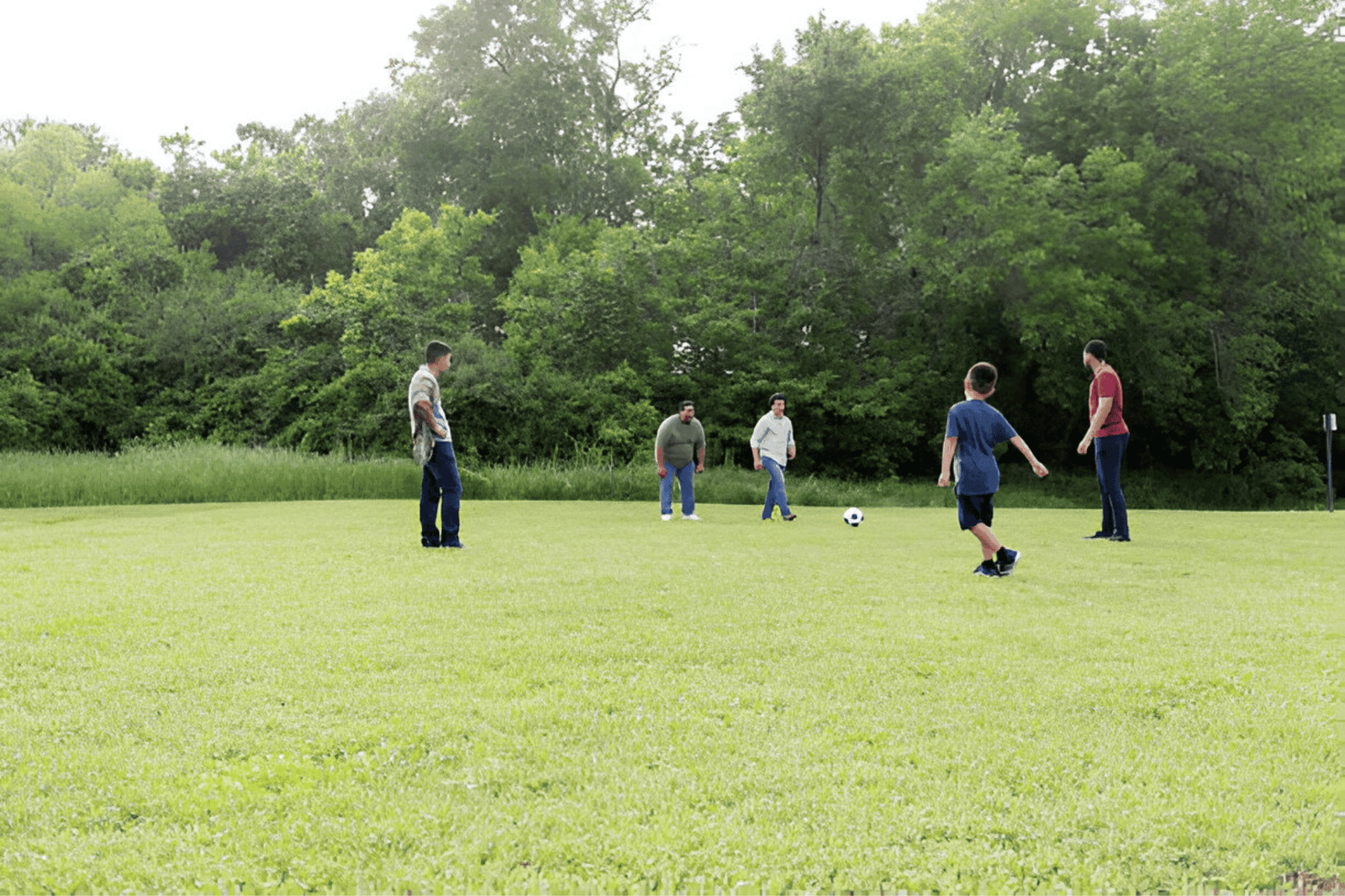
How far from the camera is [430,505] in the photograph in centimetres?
995

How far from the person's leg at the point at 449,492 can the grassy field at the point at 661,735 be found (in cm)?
232

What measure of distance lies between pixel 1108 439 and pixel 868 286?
802 inches

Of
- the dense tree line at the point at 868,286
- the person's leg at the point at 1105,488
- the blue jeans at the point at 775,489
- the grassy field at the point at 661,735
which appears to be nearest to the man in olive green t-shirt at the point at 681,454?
the blue jeans at the point at 775,489

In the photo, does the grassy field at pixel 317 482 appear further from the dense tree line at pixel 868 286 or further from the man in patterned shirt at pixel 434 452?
the man in patterned shirt at pixel 434 452

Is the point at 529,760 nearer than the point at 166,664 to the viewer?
Yes

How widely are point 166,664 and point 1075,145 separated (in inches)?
1259

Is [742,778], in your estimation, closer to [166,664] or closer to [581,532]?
[166,664]

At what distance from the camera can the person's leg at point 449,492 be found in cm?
988

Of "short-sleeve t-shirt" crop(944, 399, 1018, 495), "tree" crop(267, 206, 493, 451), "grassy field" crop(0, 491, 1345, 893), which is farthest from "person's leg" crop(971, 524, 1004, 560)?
"tree" crop(267, 206, 493, 451)

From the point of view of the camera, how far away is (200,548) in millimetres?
9695

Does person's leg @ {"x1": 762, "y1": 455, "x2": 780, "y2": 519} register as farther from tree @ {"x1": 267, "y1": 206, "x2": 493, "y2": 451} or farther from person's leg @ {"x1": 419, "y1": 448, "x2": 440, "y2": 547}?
tree @ {"x1": 267, "y1": 206, "x2": 493, "y2": 451}

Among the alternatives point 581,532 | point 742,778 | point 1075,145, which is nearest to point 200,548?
point 581,532

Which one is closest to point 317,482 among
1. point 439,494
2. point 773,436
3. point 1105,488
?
point 773,436

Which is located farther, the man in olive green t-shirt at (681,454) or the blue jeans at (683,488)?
the blue jeans at (683,488)
